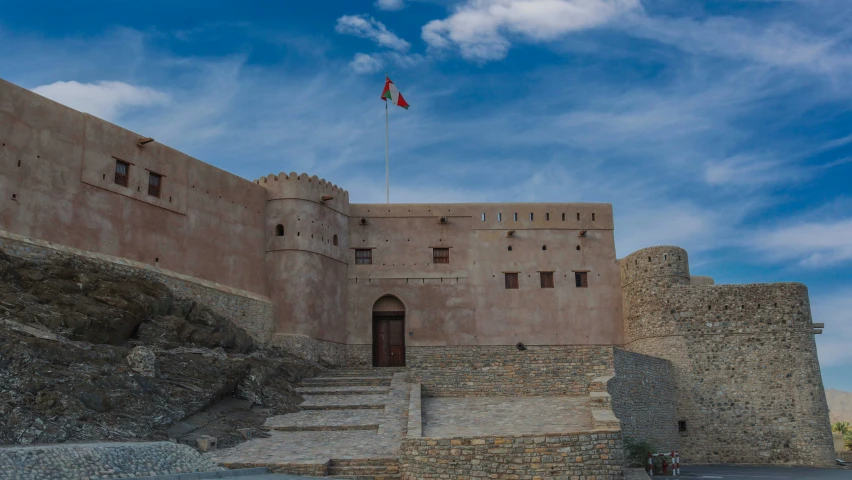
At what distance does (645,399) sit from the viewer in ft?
73.5

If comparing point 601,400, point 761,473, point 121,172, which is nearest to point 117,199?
point 121,172

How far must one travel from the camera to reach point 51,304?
16625 mm

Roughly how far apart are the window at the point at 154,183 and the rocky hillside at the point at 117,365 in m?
2.86

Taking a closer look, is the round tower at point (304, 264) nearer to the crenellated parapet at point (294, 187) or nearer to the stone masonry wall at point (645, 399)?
the crenellated parapet at point (294, 187)

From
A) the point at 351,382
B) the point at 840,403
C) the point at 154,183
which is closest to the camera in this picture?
the point at 351,382

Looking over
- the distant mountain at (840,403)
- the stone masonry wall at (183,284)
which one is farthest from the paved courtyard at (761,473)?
the distant mountain at (840,403)

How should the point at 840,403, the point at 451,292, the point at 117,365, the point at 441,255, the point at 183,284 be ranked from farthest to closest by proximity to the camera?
the point at 840,403, the point at 441,255, the point at 451,292, the point at 183,284, the point at 117,365

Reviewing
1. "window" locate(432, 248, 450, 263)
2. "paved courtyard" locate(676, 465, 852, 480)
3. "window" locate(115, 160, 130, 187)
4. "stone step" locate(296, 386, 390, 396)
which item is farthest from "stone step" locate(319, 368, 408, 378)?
"paved courtyard" locate(676, 465, 852, 480)

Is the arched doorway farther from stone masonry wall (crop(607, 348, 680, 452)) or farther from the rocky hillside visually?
stone masonry wall (crop(607, 348, 680, 452))

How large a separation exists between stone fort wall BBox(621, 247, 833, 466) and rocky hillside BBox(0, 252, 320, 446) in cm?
1171

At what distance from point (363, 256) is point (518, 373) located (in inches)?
350

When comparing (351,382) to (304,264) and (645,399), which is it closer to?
(304,264)

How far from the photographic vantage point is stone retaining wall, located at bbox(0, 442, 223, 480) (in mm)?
11055

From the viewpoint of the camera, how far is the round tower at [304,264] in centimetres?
2453
